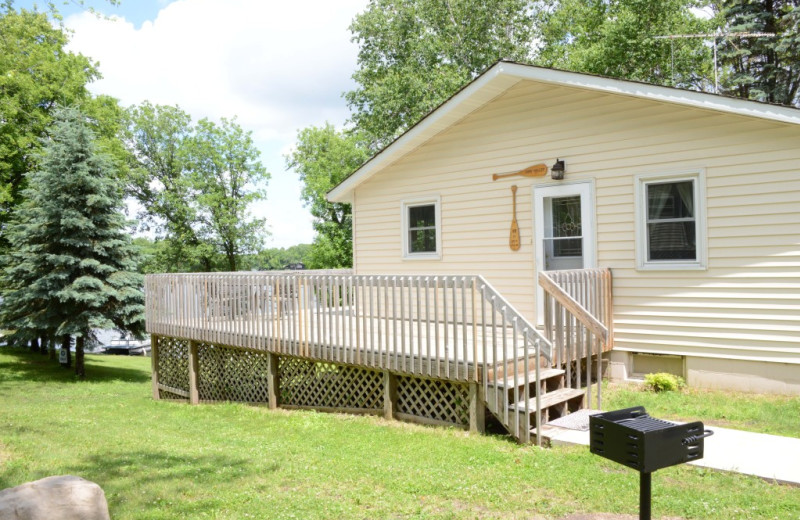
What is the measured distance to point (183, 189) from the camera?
37906mm

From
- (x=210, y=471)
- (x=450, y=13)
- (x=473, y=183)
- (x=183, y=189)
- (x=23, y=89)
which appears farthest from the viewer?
(x=183, y=189)

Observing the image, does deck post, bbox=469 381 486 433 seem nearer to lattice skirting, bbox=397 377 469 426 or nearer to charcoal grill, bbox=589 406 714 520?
lattice skirting, bbox=397 377 469 426

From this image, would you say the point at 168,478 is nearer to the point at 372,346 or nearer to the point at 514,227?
the point at 372,346

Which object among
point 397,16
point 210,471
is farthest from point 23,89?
point 210,471

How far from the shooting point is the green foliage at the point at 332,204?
35.8 meters

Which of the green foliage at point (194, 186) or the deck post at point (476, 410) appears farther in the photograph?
the green foliage at point (194, 186)

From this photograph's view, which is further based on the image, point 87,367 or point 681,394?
point 87,367

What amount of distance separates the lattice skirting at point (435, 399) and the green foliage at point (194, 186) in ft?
102

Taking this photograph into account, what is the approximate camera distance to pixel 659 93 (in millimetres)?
8094

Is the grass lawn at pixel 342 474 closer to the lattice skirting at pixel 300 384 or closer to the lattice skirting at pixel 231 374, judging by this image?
the lattice skirting at pixel 300 384

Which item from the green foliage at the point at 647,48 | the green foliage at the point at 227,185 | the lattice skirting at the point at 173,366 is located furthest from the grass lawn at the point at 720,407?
the green foliage at the point at 227,185

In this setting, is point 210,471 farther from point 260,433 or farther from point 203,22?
point 203,22

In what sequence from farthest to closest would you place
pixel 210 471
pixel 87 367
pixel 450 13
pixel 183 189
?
1. pixel 183 189
2. pixel 450 13
3. pixel 87 367
4. pixel 210 471

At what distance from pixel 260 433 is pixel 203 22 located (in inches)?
720
